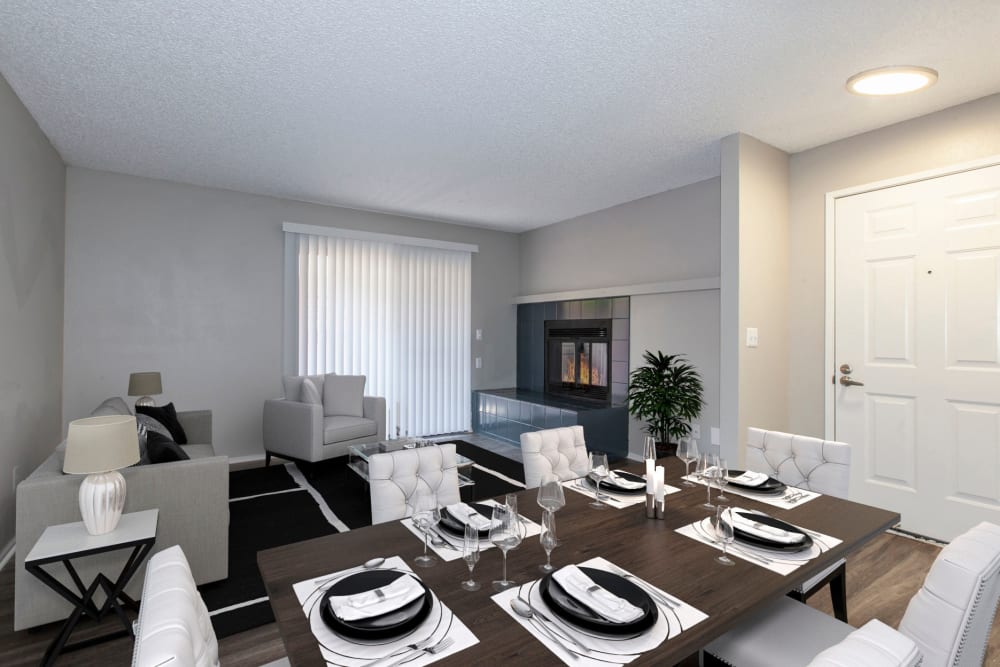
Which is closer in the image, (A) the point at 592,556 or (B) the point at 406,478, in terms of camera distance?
(A) the point at 592,556

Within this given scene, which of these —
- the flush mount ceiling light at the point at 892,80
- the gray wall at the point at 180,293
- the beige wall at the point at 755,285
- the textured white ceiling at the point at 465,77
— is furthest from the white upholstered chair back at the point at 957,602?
the gray wall at the point at 180,293

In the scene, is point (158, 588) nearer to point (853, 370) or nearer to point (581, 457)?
point (581, 457)

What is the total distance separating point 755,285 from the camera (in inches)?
136

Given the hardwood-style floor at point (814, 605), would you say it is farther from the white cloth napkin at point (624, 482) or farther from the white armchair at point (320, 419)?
the white armchair at point (320, 419)

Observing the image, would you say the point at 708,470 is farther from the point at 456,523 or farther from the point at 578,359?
the point at 578,359

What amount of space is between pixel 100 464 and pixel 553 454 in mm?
1902

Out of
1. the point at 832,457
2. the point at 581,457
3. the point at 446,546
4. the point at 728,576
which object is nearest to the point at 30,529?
the point at 446,546

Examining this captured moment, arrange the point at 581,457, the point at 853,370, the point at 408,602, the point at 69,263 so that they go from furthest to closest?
the point at 69,263 < the point at 853,370 < the point at 581,457 < the point at 408,602

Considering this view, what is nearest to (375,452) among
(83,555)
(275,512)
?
(275,512)

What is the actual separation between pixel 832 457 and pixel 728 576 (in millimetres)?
1180

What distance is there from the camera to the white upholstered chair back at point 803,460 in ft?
6.89

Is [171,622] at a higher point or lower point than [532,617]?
higher

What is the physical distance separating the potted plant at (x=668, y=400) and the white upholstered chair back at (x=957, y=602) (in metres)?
3.28

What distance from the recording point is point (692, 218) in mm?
4758
